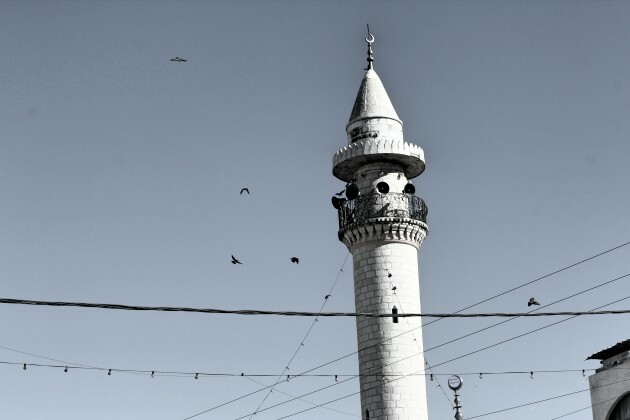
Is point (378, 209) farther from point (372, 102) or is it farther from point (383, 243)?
point (372, 102)

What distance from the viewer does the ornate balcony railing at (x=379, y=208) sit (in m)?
55.2

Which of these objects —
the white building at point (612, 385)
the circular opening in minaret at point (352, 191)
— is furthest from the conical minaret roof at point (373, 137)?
the white building at point (612, 385)

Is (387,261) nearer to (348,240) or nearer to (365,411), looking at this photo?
(348,240)

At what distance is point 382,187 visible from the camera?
2203 inches

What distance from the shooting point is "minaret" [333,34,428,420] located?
2105 inches

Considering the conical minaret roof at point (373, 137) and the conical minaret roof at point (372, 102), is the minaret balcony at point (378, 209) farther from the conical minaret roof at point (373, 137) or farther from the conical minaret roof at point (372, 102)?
the conical minaret roof at point (372, 102)

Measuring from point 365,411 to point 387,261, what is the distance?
255 inches

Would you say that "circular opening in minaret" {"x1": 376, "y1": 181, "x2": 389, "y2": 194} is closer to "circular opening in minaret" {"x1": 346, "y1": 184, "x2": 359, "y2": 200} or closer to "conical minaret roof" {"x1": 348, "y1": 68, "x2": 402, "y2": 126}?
"circular opening in minaret" {"x1": 346, "y1": 184, "x2": 359, "y2": 200}

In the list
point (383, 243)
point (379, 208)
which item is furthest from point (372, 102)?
point (383, 243)

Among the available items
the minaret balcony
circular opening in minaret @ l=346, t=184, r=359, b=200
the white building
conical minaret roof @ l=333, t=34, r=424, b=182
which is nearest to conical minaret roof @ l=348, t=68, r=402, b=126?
conical minaret roof @ l=333, t=34, r=424, b=182

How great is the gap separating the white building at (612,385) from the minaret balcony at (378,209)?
11106mm

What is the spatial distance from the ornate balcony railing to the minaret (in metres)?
0.04

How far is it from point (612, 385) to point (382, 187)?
14.1m

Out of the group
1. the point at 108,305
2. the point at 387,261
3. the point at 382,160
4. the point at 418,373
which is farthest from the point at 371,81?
the point at 108,305
